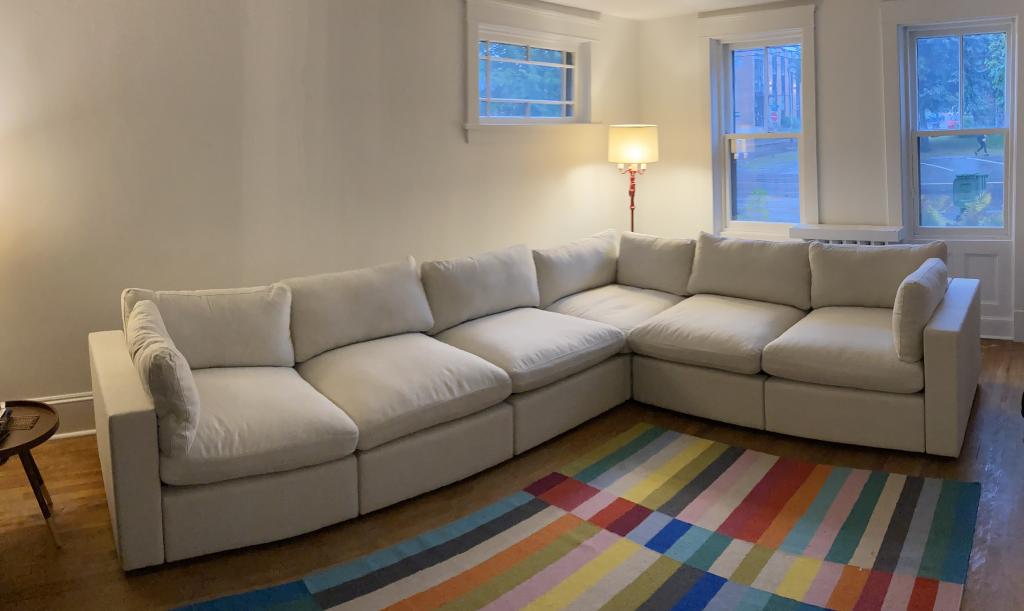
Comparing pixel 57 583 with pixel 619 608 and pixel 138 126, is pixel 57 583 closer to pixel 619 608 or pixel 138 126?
pixel 619 608

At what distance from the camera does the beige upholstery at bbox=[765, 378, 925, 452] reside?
3.85m

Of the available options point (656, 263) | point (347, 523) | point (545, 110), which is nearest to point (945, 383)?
point (656, 263)

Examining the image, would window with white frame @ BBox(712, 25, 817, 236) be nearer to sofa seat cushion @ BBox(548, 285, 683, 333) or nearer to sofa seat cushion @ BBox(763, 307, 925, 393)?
sofa seat cushion @ BBox(548, 285, 683, 333)

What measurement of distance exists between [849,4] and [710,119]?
1.20 metres

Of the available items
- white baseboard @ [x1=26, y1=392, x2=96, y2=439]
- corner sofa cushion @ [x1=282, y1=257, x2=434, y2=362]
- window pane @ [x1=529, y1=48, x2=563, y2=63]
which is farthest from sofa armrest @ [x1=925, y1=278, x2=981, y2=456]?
white baseboard @ [x1=26, y1=392, x2=96, y2=439]

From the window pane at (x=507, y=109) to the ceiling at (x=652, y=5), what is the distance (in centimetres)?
74

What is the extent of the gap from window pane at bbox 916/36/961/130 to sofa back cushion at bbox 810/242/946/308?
1658 millimetres

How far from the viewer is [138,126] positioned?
4.20m

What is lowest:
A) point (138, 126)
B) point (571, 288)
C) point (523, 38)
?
point (571, 288)

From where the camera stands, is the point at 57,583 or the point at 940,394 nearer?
the point at 57,583

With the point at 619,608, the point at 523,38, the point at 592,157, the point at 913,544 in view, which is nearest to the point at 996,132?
the point at 592,157

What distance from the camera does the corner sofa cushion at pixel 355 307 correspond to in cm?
399

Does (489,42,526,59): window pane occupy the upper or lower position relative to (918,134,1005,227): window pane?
upper

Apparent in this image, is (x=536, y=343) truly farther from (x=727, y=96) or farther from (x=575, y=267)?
(x=727, y=96)
